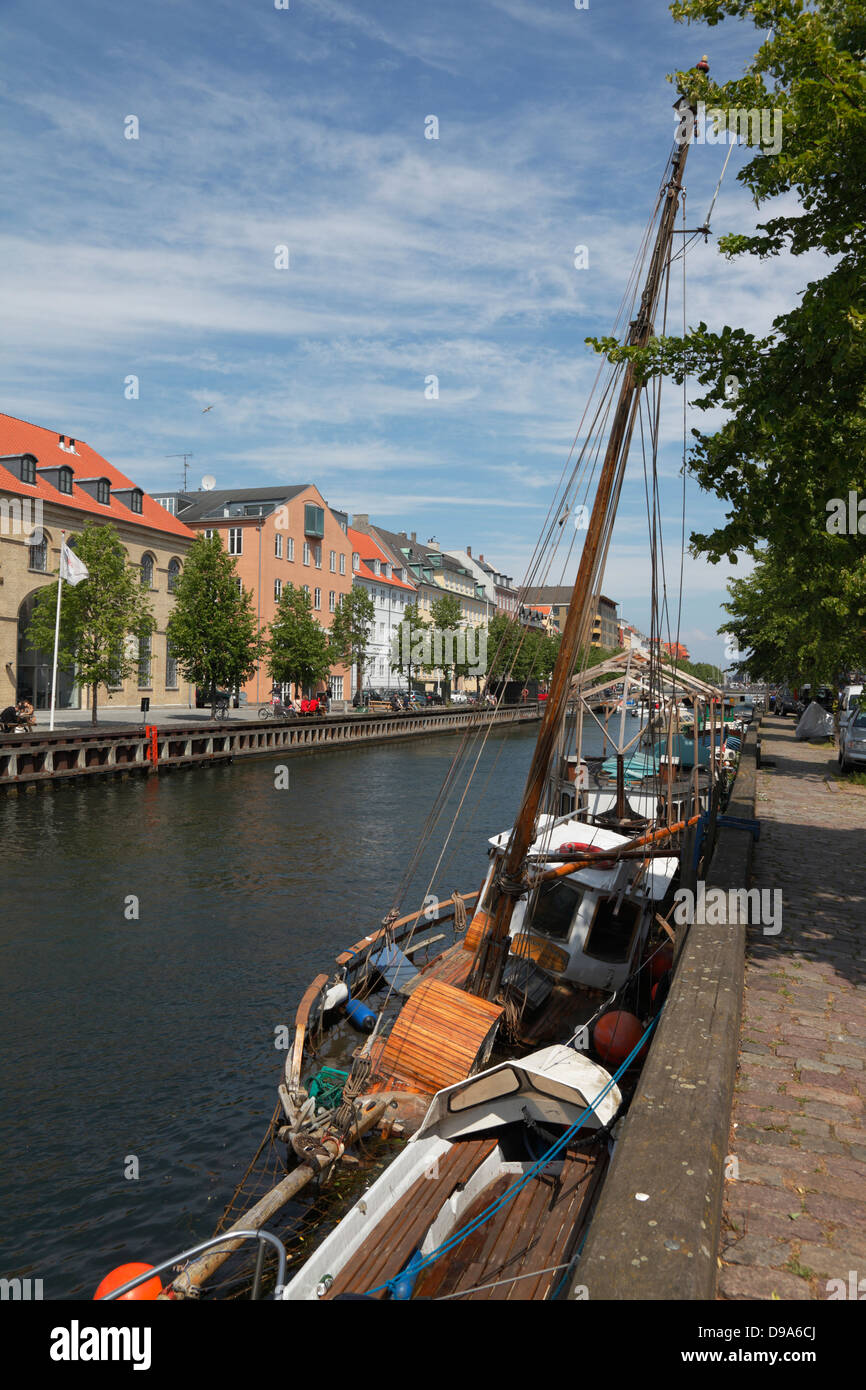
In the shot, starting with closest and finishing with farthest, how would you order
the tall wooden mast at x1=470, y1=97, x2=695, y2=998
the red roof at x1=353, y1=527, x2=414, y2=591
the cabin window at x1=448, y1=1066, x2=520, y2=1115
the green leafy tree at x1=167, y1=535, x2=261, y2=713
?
the cabin window at x1=448, y1=1066, x2=520, y2=1115 → the tall wooden mast at x1=470, y1=97, x2=695, y2=998 → the green leafy tree at x1=167, y1=535, x2=261, y2=713 → the red roof at x1=353, y1=527, x2=414, y2=591

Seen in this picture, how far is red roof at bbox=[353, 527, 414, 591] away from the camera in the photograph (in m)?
99.4

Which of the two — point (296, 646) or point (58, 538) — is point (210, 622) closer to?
point (58, 538)

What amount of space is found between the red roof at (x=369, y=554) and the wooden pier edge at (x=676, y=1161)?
91.2 meters

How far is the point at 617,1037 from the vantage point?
11.0m

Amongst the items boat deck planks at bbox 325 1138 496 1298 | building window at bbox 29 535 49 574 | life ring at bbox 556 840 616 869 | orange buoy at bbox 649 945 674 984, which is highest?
building window at bbox 29 535 49 574

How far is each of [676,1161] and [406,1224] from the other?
3.65 meters

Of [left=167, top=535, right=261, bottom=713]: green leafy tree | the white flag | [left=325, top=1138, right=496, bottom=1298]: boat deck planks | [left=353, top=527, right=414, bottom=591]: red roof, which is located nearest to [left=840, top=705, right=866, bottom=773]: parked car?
[left=325, top=1138, right=496, bottom=1298]: boat deck planks

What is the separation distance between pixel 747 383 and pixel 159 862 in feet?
63.5

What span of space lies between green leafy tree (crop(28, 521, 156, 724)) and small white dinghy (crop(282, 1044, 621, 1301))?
3854cm

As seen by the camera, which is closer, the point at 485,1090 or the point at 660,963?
the point at 485,1090

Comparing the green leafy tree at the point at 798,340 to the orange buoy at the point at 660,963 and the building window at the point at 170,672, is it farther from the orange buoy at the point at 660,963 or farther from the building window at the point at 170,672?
the building window at the point at 170,672

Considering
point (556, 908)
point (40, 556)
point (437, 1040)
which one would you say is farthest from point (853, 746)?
point (40, 556)

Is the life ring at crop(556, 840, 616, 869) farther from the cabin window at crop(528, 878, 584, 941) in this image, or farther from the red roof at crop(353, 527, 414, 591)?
the red roof at crop(353, 527, 414, 591)

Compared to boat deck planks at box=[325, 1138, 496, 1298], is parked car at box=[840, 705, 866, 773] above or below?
above
